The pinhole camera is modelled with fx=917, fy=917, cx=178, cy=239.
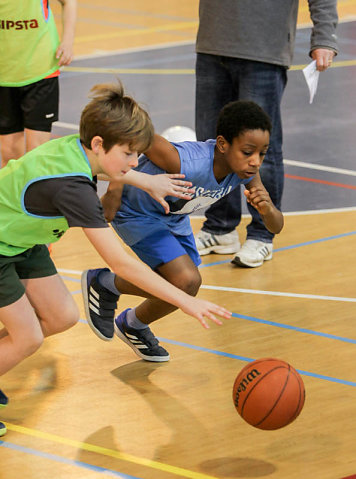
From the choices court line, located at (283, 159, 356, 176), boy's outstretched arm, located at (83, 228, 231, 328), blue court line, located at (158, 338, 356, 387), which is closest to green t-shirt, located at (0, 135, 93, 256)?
boy's outstretched arm, located at (83, 228, 231, 328)

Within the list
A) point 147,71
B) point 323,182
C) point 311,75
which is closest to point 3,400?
point 311,75

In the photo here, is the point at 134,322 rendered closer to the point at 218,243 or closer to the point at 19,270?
the point at 19,270

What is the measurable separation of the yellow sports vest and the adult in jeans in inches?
41.8

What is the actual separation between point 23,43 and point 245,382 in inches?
128

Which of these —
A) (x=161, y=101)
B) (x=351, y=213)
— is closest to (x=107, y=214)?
(x=351, y=213)

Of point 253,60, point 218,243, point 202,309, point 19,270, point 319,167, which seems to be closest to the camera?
point 202,309

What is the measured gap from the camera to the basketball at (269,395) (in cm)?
377

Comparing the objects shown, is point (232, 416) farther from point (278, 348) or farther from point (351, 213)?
point (351, 213)

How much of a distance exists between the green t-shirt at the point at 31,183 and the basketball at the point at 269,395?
102 centimetres

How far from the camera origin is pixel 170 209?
4742mm

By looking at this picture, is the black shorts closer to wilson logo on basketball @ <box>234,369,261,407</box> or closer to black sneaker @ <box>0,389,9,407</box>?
black sneaker @ <box>0,389,9,407</box>

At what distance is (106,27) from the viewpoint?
16000 millimetres

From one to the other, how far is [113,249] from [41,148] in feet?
1.86

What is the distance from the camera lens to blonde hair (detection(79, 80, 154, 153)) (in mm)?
3674
